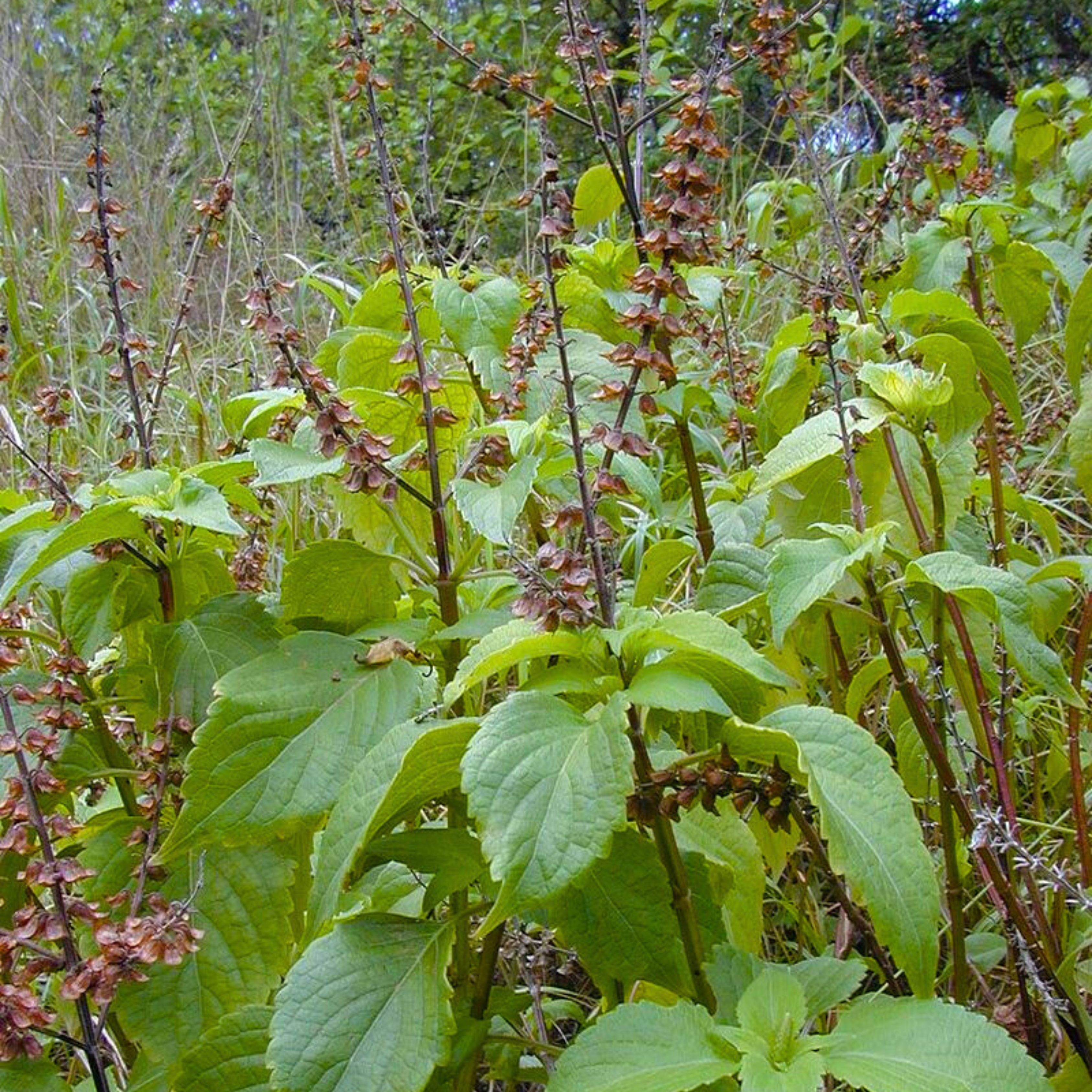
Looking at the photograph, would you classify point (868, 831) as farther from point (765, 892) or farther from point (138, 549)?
point (765, 892)

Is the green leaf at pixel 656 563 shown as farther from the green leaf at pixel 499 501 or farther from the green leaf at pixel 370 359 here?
the green leaf at pixel 370 359

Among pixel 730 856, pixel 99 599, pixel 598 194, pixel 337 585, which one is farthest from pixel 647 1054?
pixel 598 194

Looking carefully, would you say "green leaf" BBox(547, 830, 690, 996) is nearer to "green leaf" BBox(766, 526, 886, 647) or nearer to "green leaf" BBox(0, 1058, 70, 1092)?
"green leaf" BBox(766, 526, 886, 647)

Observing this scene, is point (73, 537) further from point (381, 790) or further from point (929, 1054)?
point (929, 1054)

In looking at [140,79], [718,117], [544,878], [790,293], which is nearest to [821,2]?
[544,878]

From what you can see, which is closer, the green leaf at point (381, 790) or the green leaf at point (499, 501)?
the green leaf at point (381, 790)

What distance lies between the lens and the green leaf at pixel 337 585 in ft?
3.67

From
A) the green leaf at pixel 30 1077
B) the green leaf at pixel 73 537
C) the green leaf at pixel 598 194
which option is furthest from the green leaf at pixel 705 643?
the green leaf at pixel 598 194

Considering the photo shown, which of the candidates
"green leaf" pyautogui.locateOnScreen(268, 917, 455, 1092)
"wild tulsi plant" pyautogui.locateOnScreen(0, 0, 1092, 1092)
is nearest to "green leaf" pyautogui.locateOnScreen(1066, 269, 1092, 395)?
"wild tulsi plant" pyautogui.locateOnScreen(0, 0, 1092, 1092)

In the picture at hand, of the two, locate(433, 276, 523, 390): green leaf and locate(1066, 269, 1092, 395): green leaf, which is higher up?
locate(433, 276, 523, 390): green leaf

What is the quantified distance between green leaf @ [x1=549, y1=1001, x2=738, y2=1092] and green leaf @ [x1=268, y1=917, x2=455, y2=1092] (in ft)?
0.34

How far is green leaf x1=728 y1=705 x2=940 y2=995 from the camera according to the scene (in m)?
0.79

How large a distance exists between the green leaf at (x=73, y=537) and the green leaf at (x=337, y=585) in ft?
0.47

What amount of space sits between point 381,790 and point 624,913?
206 millimetres
